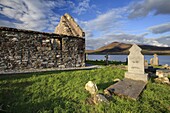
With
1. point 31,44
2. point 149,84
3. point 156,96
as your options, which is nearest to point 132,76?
point 149,84

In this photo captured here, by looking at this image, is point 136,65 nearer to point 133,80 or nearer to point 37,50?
point 133,80

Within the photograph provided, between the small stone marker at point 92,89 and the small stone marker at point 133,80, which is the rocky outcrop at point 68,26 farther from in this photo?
the small stone marker at point 92,89

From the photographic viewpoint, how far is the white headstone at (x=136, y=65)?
30.6ft

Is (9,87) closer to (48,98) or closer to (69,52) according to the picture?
(48,98)

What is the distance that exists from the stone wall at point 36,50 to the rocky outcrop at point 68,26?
2.13 m

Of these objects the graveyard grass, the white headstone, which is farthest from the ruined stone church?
the white headstone

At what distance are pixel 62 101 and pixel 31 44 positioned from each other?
829cm

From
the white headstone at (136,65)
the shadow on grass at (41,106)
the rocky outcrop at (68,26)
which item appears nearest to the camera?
the shadow on grass at (41,106)

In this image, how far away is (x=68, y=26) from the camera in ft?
62.5

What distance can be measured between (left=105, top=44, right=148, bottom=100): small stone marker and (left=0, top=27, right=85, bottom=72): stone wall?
7.18 meters

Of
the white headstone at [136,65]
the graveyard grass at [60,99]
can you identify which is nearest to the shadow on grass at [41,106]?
the graveyard grass at [60,99]

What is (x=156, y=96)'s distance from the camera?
275 inches

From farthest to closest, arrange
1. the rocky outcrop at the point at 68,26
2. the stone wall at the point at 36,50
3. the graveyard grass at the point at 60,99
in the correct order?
the rocky outcrop at the point at 68,26 → the stone wall at the point at 36,50 → the graveyard grass at the point at 60,99

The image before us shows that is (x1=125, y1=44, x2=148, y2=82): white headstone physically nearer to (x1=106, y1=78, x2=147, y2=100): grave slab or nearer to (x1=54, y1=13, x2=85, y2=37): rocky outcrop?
(x1=106, y1=78, x2=147, y2=100): grave slab
